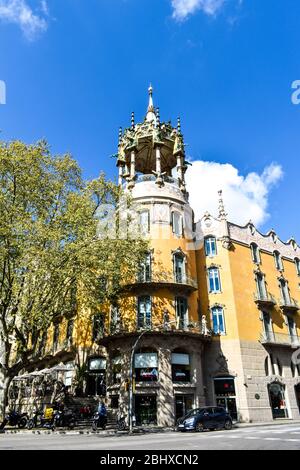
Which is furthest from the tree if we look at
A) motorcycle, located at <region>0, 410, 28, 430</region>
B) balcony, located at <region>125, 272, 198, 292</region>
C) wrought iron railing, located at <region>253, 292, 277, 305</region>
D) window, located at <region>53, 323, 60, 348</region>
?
wrought iron railing, located at <region>253, 292, 277, 305</region>

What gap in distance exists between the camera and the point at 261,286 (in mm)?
38031

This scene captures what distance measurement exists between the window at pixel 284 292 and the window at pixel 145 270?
16.2 meters

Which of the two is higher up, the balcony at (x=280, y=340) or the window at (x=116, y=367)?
the balcony at (x=280, y=340)

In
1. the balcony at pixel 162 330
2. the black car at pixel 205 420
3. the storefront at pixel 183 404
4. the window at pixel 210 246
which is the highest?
the window at pixel 210 246

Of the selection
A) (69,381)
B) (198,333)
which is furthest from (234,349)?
(69,381)

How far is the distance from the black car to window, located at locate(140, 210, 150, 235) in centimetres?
1589

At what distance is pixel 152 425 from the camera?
2695cm

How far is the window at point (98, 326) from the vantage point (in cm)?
3278

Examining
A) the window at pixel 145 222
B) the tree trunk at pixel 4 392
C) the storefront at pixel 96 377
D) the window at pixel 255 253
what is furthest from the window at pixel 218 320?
the tree trunk at pixel 4 392

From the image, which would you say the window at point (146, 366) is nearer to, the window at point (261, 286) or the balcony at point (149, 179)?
the window at point (261, 286)

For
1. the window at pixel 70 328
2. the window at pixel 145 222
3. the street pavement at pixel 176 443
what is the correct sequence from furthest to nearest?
1. the window at pixel 70 328
2. the window at pixel 145 222
3. the street pavement at pixel 176 443

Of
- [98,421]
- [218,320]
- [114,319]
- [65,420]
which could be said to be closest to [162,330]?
[114,319]

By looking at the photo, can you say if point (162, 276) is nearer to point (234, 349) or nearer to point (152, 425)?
point (234, 349)

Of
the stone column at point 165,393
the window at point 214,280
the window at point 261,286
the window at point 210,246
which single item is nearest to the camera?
the stone column at point 165,393
